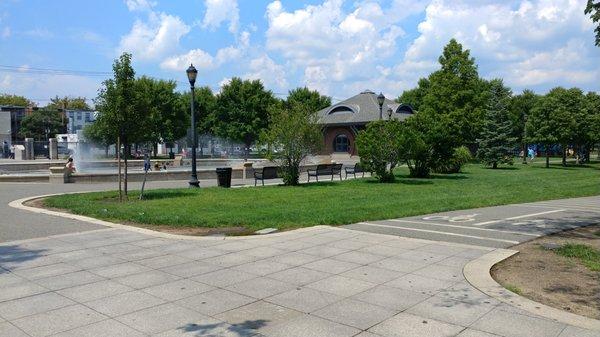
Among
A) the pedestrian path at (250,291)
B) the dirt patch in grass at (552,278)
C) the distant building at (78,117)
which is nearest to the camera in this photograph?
the pedestrian path at (250,291)

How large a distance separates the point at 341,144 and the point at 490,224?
154 feet

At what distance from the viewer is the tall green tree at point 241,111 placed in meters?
60.2

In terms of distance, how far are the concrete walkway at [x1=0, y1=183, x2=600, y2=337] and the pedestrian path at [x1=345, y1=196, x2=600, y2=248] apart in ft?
3.08

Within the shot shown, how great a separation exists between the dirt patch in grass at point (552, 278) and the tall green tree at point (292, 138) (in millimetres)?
12670

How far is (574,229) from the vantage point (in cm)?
1035

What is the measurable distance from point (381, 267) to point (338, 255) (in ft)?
3.03

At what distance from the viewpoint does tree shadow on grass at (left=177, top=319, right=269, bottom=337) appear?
4.51m

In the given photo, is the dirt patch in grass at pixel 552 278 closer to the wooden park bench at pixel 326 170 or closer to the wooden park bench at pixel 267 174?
the wooden park bench at pixel 267 174

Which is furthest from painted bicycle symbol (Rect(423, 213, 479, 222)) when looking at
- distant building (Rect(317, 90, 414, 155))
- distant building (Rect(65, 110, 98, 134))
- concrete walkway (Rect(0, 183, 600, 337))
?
distant building (Rect(65, 110, 98, 134))

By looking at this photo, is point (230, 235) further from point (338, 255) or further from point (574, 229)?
point (574, 229)

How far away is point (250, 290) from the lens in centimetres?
583

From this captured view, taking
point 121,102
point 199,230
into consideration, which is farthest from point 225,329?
point 121,102

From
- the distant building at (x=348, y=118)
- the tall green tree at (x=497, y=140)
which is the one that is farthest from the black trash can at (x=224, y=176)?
the distant building at (x=348, y=118)

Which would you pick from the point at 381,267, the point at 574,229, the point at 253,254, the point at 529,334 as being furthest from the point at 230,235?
the point at 574,229
